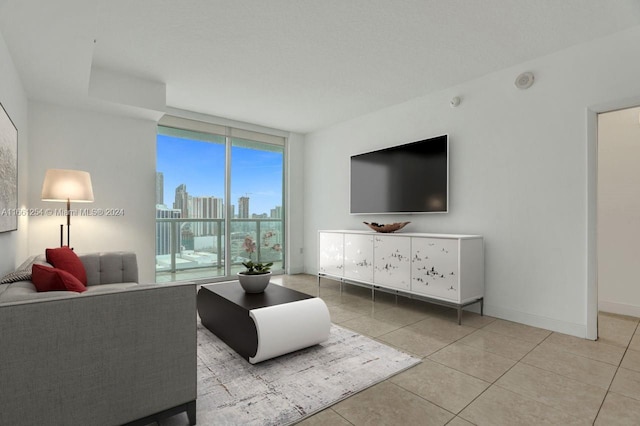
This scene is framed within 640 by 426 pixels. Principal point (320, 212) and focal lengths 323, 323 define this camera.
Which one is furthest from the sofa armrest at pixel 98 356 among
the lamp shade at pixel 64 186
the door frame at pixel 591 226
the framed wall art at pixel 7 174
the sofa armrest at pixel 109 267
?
the door frame at pixel 591 226

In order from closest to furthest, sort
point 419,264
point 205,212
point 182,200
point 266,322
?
point 266,322
point 419,264
point 182,200
point 205,212

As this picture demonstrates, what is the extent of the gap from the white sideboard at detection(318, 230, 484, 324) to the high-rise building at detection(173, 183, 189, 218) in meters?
2.38

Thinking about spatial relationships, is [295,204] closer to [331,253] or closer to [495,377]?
[331,253]

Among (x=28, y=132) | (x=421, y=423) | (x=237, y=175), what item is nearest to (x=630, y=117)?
(x=421, y=423)

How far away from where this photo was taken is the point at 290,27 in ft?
8.39

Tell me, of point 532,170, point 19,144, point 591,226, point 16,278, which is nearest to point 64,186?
point 19,144

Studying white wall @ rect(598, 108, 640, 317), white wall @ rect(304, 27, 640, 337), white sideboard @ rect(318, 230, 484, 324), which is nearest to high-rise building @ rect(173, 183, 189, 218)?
white sideboard @ rect(318, 230, 484, 324)

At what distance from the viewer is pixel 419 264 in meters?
3.37

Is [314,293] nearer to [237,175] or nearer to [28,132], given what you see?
[237,175]

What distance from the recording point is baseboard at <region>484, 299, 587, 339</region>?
2754 millimetres

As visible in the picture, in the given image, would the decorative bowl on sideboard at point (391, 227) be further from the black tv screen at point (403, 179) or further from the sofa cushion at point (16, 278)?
the sofa cushion at point (16, 278)

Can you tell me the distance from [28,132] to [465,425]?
4627 mm

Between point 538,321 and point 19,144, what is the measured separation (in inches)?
200

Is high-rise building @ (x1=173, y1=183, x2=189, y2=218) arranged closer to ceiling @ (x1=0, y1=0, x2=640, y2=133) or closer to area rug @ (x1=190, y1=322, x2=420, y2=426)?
ceiling @ (x1=0, y1=0, x2=640, y2=133)
